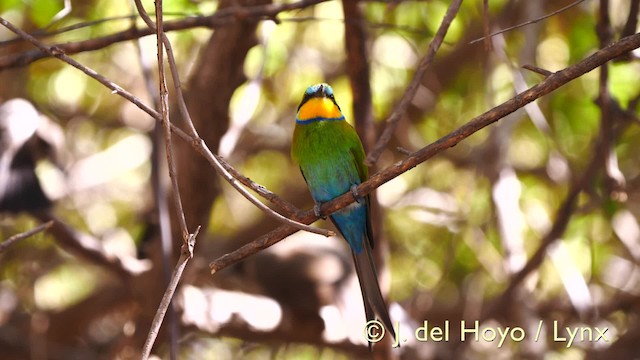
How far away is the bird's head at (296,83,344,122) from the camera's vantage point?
315cm

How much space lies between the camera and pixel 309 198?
15.0ft

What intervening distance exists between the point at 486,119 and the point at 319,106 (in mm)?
1531

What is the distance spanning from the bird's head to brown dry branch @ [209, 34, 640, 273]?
139cm

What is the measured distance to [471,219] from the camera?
165 inches

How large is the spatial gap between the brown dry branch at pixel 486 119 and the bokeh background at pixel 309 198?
772 millimetres

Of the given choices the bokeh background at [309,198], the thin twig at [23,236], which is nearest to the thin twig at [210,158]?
the thin twig at [23,236]

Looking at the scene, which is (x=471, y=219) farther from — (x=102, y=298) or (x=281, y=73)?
(x=102, y=298)

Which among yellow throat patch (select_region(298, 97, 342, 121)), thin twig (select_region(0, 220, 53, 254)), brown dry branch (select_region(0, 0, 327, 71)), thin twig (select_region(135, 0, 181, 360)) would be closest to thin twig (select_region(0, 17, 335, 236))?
thin twig (select_region(135, 0, 181, 360))

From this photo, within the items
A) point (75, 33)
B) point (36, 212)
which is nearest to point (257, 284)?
point (36, 212)

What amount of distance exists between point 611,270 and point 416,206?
1.11 m

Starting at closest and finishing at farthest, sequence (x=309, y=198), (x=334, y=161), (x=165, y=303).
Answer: (x=165, y=303) < (x=334, y=161) < (x=309, y=198)

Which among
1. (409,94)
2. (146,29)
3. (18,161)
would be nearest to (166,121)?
(409,94)

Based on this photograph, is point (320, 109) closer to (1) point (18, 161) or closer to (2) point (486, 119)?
(1) point (18, 161)

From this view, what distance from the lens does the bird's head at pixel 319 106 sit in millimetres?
3154
